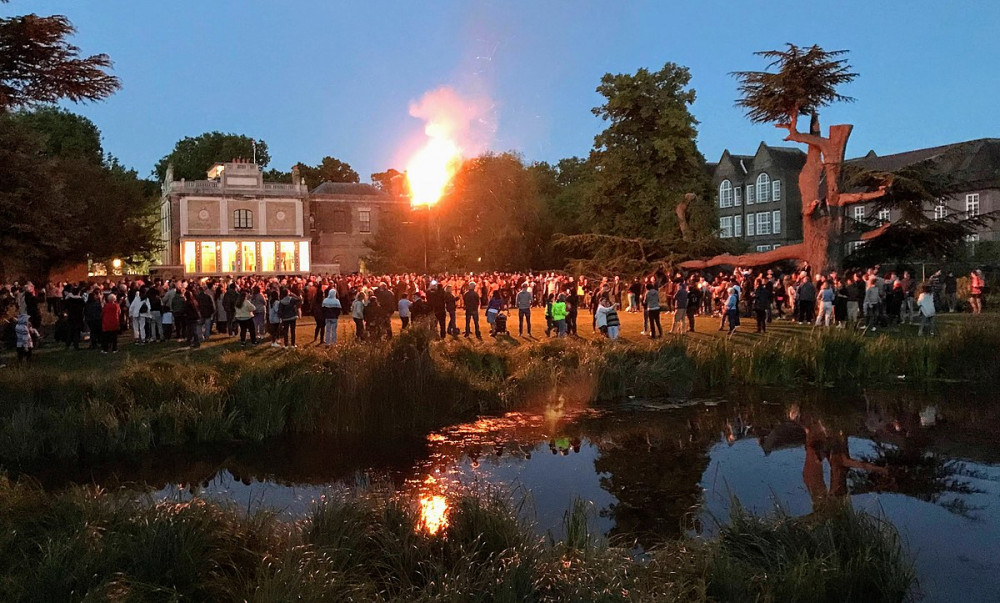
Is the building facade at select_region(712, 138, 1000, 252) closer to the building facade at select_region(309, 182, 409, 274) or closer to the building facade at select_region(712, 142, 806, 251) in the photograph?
the building facade at select_region(712, 142, 806, 251)

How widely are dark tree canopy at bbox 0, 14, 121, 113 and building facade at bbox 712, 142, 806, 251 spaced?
47.3 m

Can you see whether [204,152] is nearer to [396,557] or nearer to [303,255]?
[303,255]

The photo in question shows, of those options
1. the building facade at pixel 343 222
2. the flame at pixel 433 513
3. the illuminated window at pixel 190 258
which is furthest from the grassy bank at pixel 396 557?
the building facade at pixel 343 222

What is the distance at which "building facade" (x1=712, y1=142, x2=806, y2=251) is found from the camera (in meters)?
58.1

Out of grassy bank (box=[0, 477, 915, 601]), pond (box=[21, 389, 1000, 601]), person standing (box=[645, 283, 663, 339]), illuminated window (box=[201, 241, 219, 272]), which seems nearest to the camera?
grassy bank (box=[0, 477, 915, 601])

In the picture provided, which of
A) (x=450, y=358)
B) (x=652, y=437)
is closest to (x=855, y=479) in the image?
(x=652, y=437)

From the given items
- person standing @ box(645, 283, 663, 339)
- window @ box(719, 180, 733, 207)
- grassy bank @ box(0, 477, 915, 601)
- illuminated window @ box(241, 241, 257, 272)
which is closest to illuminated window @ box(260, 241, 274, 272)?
illuminated window @ box(241, 241, 257, 272)

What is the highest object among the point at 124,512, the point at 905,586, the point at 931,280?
the point at 931,280

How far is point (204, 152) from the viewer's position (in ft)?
244

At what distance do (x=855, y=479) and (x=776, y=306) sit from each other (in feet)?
60.5

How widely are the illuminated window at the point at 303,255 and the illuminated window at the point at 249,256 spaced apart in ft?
10.9

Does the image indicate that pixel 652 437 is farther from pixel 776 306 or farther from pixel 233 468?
pixel 776 306

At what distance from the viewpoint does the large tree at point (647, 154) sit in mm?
34219

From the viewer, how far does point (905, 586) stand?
5.93 meters
